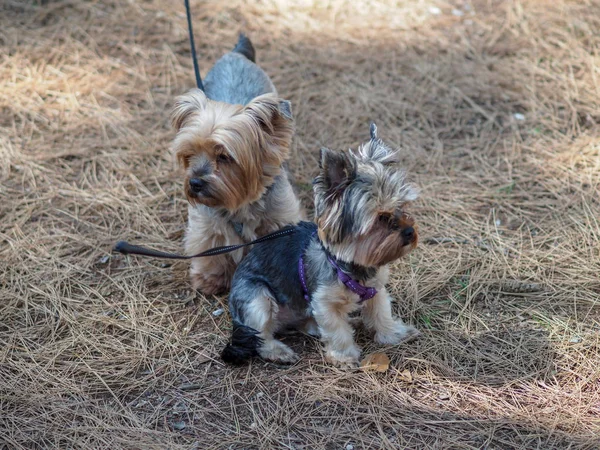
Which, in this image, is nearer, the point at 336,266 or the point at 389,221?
the point at 389,221

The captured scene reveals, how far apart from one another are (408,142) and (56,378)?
4.42 m

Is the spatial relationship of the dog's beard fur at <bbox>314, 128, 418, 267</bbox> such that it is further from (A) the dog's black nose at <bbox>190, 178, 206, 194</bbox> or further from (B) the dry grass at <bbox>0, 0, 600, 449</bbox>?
(A) the dog's black nose at <bbox>190, 178, 206, 194</bbox>

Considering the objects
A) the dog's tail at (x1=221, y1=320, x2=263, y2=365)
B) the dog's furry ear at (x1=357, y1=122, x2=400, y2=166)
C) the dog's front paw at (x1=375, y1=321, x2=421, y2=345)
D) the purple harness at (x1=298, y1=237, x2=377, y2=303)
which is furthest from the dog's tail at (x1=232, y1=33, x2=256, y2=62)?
the dog's front paw at (x1=375, y1=321, x2=421, y2=345)

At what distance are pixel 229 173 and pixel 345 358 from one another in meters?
1.75

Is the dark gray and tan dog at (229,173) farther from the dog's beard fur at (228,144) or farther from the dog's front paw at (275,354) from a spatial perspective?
the dog's front paw at (275,354)

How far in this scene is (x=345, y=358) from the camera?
15.5 ft

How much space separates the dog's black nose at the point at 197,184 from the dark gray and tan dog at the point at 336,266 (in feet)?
2.20

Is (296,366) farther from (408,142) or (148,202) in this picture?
(408,142)

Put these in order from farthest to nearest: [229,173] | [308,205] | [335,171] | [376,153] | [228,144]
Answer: [308,205], [229,173], [228,144], [376,153], [335,171]

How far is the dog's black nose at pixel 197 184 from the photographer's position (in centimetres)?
506

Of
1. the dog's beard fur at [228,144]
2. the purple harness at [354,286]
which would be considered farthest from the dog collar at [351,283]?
the dog's beard fur at [228,144]

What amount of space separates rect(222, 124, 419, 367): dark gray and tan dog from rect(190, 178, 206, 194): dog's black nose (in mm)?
671

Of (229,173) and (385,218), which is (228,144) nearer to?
(229,173)

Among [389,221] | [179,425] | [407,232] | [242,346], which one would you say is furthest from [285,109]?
[179,425]
